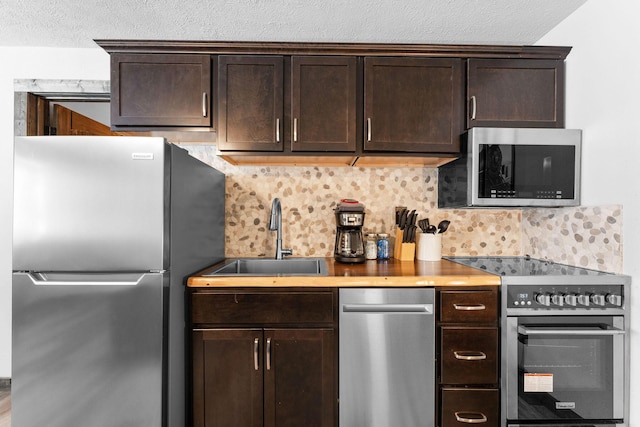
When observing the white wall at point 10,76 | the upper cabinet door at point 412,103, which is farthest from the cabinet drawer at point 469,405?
the white wall at point 10,76

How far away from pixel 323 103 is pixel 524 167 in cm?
121

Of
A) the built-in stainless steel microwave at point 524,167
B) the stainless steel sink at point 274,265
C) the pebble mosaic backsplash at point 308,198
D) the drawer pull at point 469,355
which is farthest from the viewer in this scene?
the pebble mosaic backsplash at point 308,198

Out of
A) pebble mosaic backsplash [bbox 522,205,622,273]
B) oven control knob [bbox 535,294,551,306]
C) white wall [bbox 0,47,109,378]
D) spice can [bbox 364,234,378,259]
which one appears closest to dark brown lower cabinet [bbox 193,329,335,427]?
spice can [bbox 364,234,378,259]

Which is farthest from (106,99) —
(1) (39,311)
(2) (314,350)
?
(2) (314,350)

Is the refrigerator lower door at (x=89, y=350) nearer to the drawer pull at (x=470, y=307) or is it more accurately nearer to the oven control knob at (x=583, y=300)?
the drawer pull at (x=470, y=307)

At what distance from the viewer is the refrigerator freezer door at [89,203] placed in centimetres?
160

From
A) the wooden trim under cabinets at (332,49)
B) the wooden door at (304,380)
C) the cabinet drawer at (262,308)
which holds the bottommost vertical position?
the wooden door at (304,380)

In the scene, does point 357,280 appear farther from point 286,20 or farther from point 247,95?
point 286,20

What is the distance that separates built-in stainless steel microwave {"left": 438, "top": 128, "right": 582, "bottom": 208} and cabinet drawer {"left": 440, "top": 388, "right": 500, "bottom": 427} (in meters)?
1.00

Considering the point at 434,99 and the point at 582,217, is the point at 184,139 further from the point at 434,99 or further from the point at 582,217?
the point at 582,217

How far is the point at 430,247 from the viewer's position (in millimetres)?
2406

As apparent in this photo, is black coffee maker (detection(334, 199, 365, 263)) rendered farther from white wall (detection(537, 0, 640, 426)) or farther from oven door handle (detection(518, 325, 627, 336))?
white wall (detection(537, 0, 640, 426))

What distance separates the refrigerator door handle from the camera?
63.2 inches

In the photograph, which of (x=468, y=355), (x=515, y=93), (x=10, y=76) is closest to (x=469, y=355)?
(x=468, y=355)
